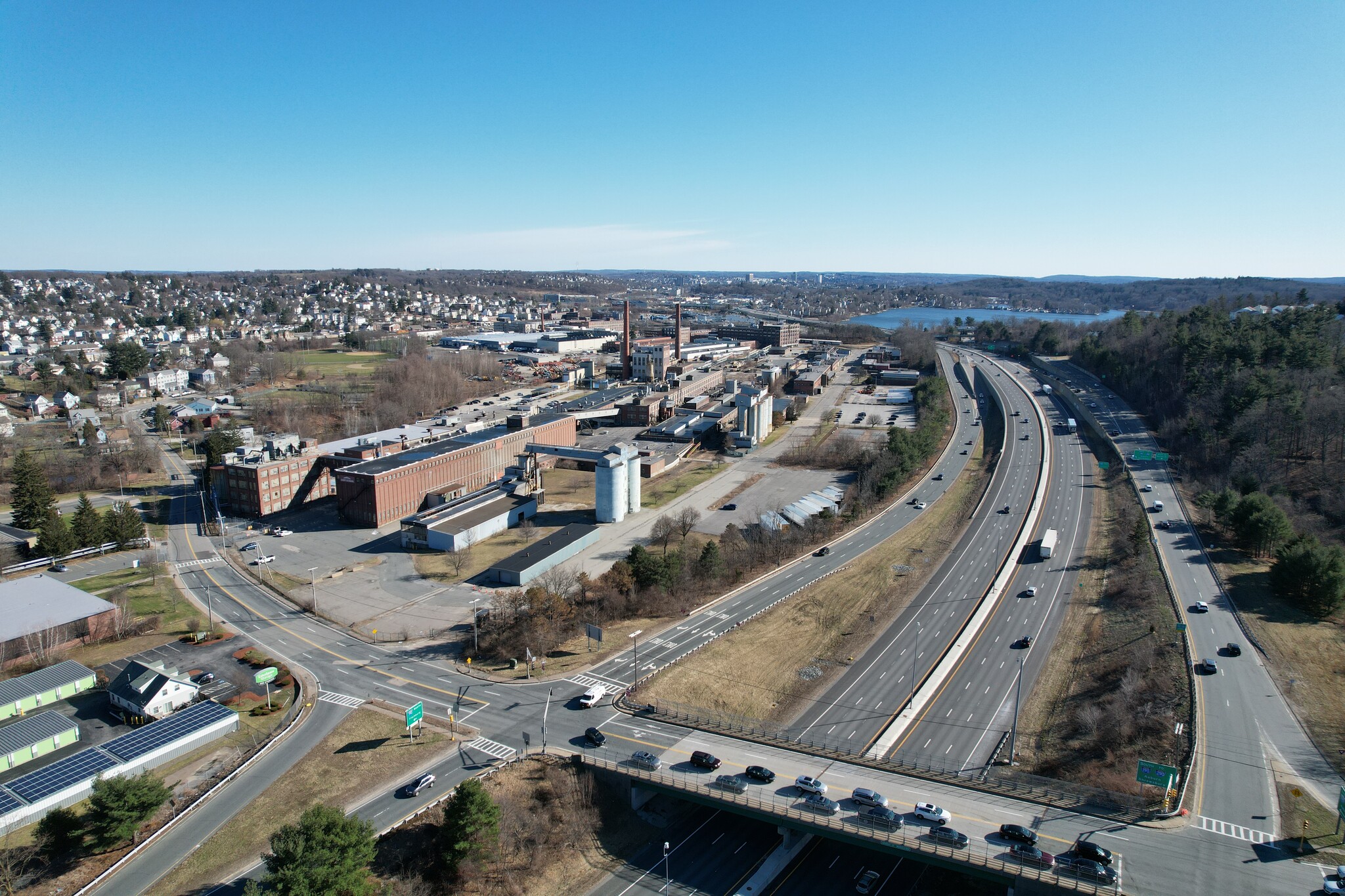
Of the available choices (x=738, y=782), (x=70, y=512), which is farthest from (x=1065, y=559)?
(x=70, y=512)

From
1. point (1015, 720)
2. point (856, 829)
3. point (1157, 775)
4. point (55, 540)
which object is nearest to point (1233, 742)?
point (1157, 775)

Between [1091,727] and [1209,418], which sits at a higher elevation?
[1209,418]

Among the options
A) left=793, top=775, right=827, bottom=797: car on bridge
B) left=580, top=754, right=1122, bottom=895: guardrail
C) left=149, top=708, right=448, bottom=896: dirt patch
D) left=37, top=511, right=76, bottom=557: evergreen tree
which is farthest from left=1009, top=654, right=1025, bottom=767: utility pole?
left=37, top=511, right=76, bottom=557: evergreen tree

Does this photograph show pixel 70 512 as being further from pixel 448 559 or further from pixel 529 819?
pixel 529 819

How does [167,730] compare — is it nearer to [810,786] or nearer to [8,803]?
[8,803]

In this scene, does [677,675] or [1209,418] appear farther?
[1209,418]

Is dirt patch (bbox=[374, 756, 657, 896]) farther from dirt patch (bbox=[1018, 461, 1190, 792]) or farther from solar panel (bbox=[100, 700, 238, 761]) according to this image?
dirt patch (bbox=[1018, 461, 1190, 792])
